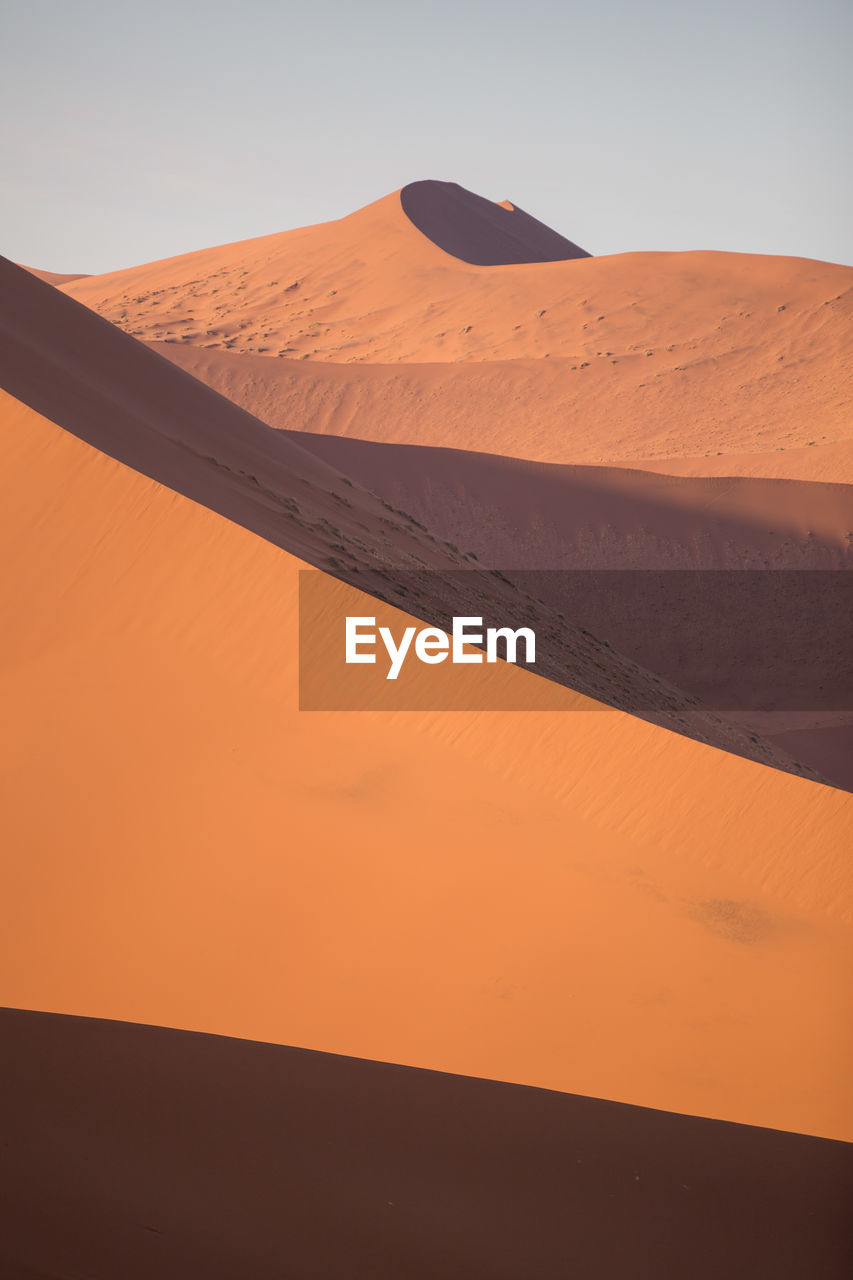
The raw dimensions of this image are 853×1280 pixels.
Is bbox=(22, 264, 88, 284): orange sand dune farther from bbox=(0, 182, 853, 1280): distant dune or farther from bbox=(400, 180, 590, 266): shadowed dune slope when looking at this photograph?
A: bbox=(0, 182, 853, 1280): distant dune

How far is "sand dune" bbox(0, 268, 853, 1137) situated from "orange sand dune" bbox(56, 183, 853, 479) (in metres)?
26.7

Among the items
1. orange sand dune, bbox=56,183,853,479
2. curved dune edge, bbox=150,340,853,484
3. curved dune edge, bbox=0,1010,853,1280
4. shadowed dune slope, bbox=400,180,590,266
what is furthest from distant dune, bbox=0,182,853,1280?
shadowed dune slope, bbox=400,180,590,266

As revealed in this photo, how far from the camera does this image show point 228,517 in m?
9.06

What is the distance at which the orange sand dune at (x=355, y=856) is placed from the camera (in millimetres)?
5078

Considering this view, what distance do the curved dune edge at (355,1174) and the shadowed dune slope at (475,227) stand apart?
206ft

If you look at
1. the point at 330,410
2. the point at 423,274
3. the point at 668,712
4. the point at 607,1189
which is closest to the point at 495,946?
the point at 607,1189

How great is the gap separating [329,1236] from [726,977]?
2689 millimetres

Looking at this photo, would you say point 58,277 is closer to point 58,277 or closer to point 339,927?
point 58,277

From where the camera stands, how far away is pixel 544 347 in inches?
1837

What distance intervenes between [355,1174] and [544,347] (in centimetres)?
4549

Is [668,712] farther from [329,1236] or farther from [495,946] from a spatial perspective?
[329,1236]

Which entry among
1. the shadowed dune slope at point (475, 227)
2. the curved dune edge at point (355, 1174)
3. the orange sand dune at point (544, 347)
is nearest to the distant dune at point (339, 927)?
the curved dune edge at point (355, 1174)

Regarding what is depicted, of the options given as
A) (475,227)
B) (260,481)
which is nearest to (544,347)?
(475,227)

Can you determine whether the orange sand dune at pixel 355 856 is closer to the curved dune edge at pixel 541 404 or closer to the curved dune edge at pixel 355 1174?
the curved dune edge at pixel 355 1174
